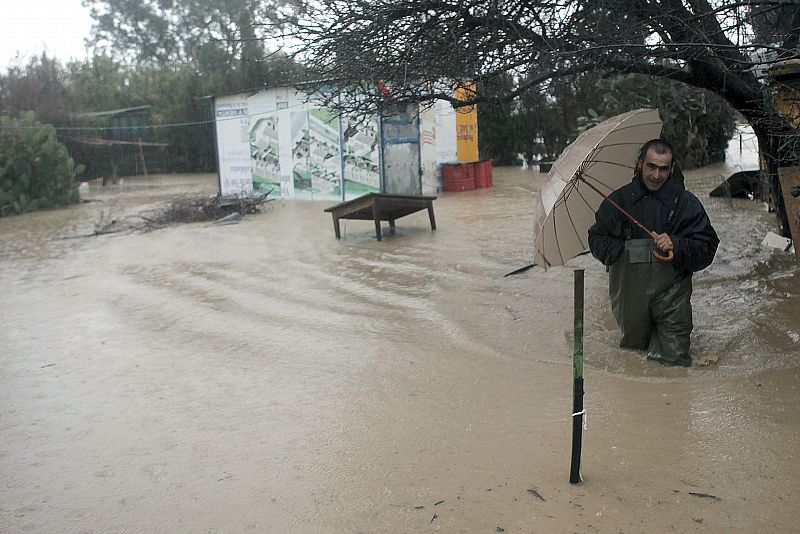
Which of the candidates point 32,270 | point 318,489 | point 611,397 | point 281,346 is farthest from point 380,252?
point 318,489

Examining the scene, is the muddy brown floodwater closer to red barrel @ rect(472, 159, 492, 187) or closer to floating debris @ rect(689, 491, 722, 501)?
floating debris @ rect(689, 491, 722, 501)

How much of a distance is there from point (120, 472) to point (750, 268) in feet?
23.8

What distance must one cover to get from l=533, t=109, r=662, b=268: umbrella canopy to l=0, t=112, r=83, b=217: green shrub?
64.6 feet

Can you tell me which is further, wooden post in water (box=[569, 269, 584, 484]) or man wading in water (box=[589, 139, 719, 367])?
man wading in water (box=[589, 139, 719, 367])

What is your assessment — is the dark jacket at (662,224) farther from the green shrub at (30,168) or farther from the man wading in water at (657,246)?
the green shrub at (30,168)

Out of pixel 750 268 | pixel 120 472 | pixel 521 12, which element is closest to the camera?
pixel 120 472

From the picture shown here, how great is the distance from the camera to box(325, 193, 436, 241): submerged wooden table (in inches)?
515

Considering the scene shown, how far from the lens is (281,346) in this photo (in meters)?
7.45

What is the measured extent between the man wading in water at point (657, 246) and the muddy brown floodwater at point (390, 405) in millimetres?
342

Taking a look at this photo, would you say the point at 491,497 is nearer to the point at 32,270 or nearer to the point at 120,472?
the point at 120,472

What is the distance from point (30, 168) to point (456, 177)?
41.2 feet

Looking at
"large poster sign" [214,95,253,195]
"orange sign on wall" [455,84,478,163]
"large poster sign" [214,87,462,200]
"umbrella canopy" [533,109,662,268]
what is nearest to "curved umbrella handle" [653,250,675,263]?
"umbrella canopy" [533,109,662,268]

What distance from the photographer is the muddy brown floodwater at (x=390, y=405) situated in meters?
4.12

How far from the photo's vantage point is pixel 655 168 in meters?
5.62
